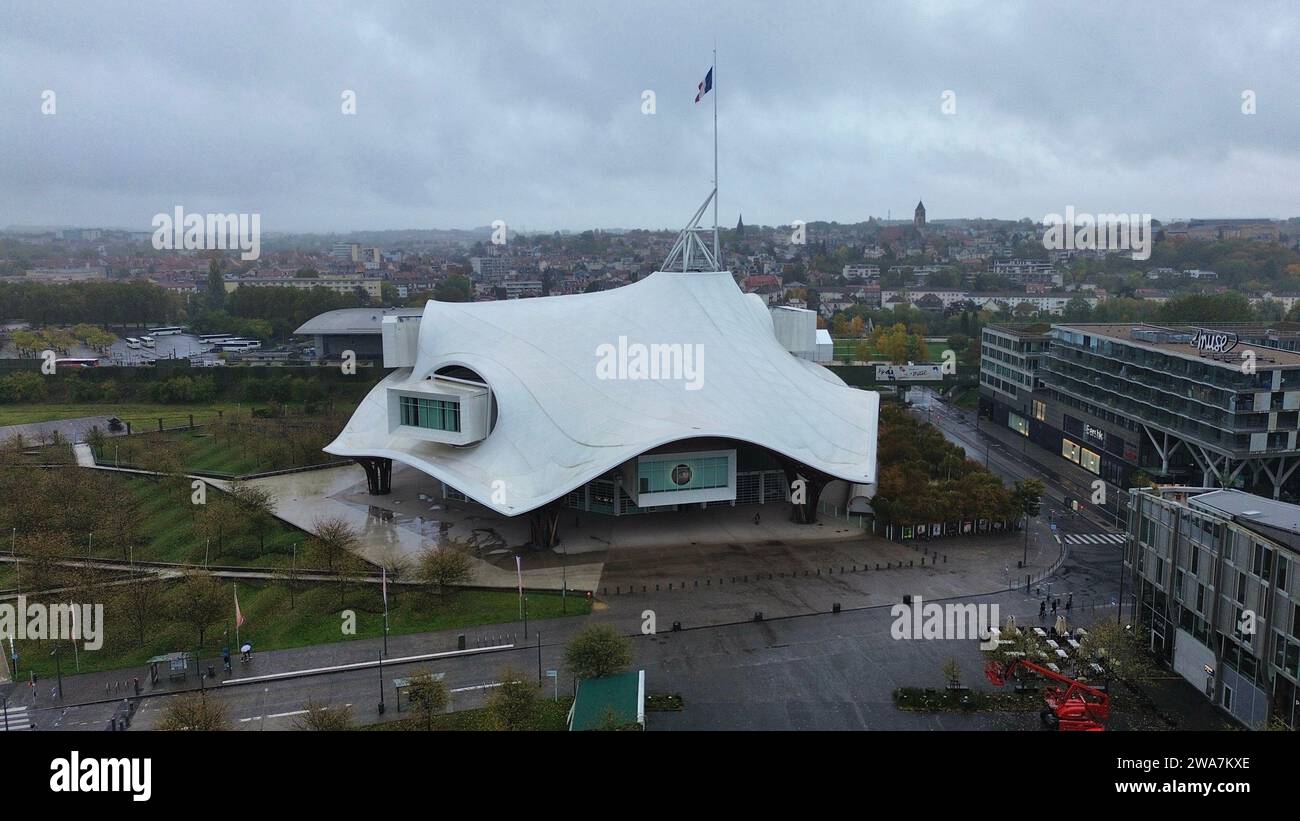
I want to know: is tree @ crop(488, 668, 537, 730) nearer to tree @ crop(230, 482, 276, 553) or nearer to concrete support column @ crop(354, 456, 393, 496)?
tree @ crop(230, 482, 276, 553)

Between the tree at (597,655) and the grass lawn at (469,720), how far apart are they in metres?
A: 1.07

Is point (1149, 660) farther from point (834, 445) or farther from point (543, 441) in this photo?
point (543, 441)

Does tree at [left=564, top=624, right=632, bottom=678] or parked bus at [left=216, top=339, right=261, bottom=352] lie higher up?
parked bus at [left=216, top=339, right=261, bottom=352]

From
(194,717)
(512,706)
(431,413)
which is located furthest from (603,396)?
(194,717)

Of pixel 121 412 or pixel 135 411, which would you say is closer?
pixel 121 412

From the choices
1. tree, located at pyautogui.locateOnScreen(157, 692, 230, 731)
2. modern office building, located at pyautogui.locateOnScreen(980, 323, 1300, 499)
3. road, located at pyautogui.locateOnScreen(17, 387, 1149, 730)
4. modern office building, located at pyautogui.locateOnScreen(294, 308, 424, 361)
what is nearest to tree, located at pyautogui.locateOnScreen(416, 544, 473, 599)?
road, located at pyautogui.locateOnScreen(17, 387, 1149, 730)

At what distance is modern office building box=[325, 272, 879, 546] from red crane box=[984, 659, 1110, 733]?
12.7m

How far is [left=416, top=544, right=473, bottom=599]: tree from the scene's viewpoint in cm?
3012

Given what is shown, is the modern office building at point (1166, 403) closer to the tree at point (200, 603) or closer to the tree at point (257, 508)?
the tree at point (200, 603)

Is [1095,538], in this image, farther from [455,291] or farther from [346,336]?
[455,291]

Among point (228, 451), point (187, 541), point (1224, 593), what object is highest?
point (1224, 593)

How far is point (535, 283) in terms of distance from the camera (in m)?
153

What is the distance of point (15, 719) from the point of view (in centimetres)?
2273

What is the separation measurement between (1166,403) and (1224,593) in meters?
24.7
